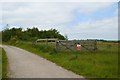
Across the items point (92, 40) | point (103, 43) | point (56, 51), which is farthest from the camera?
point (103, 43)

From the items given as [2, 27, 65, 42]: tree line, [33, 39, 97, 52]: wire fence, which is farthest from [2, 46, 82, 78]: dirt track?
[2, 27, 65, 42]: tree line

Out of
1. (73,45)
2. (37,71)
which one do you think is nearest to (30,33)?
(73,45)

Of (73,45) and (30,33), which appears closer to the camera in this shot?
(73,45)

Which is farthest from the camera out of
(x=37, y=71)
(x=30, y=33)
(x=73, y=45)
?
(x=30, y=33)

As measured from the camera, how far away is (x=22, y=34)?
285 ft

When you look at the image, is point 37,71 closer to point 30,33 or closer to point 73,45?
point 73,45

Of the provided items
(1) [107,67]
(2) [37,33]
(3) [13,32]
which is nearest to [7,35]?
(3) [13,32]

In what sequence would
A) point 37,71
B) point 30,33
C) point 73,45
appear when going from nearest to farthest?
point 37,71, point 73,45, point 30,33

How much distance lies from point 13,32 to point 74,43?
6228 centimetres

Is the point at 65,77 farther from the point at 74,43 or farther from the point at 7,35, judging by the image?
the point at 7,35

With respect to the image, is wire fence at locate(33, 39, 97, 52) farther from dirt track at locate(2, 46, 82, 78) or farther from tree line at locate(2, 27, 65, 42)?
tree line at locate(2, 27, 65, 42)

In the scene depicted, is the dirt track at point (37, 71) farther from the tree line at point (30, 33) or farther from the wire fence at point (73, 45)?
the tree line at point (30, 33)

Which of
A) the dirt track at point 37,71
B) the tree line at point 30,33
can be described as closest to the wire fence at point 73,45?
the dirt track at point 37,71

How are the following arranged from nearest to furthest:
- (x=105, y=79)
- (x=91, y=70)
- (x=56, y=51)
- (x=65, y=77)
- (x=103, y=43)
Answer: (x=105, y=79)
(x=65, y=77)
(x=91, y=70)
(x=56, y=51)
(x=103, y=43)
